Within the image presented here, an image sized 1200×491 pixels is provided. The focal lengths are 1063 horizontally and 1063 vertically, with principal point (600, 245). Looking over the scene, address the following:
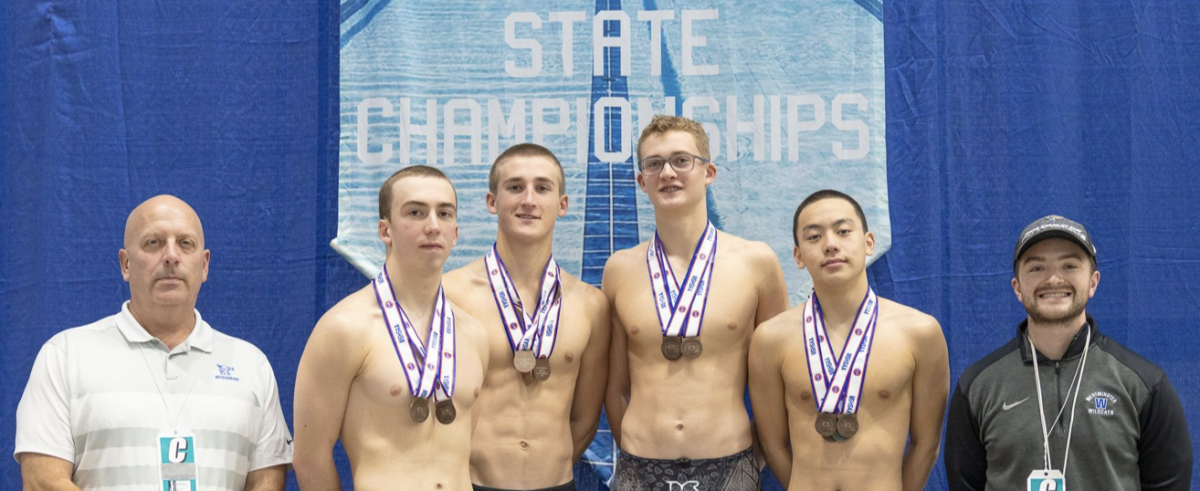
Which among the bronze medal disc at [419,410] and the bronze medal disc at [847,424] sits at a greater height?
the bronze medal disc at [419,410]

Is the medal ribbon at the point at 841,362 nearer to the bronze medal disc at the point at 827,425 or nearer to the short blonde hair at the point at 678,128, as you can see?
the bronze medal disc at the point at 827,425

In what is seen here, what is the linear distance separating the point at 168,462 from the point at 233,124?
5.64 ft

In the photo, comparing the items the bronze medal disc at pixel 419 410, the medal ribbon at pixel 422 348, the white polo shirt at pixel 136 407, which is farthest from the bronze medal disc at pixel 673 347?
Answer: the white polo shirt at pixel 136 407

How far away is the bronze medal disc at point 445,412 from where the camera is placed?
3.31 m

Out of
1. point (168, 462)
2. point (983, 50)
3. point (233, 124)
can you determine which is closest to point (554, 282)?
point (168, 462)

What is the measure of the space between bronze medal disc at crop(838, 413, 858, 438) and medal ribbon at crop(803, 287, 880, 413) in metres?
0.02

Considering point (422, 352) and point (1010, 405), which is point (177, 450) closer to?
point (422, 352)

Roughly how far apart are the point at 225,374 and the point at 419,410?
72 cm

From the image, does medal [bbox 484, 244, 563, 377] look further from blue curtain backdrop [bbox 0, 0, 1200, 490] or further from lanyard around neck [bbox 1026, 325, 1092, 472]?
lanyard around neck [bbox 1026, 325, 1092, 472]

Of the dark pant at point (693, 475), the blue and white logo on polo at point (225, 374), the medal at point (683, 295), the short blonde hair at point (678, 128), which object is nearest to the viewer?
the blue and white logo on polo at point (225, 374)

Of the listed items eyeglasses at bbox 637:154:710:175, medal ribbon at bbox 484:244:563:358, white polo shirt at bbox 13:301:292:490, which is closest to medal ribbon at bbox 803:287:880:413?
eyeglasses at bbox 637:154:710:175

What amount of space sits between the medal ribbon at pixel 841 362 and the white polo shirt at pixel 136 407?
6.01 feet

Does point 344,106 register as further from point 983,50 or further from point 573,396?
point 983,50

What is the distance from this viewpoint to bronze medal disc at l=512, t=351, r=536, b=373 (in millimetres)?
3730
